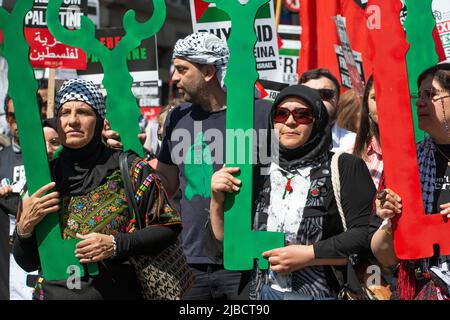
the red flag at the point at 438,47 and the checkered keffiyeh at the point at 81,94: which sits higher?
the red flag at the point at 438,47

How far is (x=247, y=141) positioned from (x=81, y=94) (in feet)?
2.90

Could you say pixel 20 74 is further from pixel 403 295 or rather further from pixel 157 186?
pixel 403 295

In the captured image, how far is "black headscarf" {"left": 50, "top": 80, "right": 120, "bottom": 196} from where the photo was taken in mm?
4227

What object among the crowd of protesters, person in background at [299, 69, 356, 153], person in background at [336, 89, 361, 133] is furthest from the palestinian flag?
the crowd of protesters

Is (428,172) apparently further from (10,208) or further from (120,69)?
(10,208)

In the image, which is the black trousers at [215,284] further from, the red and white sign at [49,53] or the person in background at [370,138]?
the red and white sign at [49,53]

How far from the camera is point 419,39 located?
189 inches

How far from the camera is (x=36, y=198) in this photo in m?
4.12

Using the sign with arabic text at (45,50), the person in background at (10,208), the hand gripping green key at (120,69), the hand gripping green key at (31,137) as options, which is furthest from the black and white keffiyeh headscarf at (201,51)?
the sign with arabic text at (45,50)

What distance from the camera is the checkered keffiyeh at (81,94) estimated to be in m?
4.32

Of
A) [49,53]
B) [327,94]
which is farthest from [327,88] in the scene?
[49,53]

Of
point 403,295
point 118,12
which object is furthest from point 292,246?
point 118,12

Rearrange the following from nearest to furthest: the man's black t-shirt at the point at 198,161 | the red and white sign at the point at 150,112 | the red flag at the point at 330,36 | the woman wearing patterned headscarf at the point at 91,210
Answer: the woman wearing patterned headscarf at the point at 91,210, the man's black t-shirt at the point at 198,161, the red flag at the point at 330,36, the red and white sign at the point at 150,112
